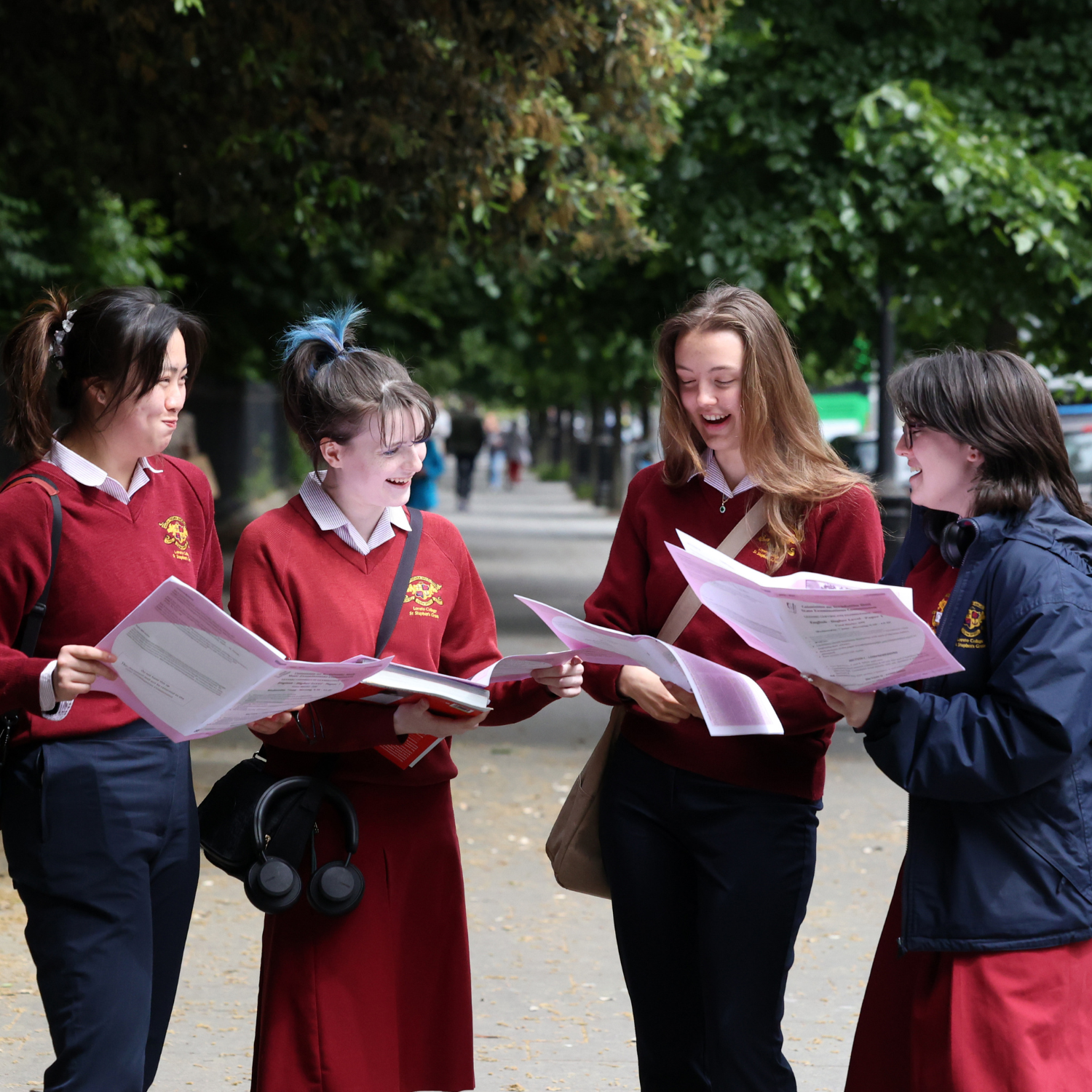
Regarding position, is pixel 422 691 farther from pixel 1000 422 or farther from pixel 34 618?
pixel 1000 422

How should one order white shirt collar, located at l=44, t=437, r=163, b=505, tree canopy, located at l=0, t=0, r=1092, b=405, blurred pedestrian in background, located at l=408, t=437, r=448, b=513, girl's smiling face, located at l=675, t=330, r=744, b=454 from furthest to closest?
blurred pedestrian in background, located at l=408, t=437, r=448, b=513 → tree canopy, located at l=0, t=0, r=1092, b=405 → girl's smiling face, located at l=675, t=330, r=744, b=454 → white shirt collar, located at l=44, t=437, r=163, b=505

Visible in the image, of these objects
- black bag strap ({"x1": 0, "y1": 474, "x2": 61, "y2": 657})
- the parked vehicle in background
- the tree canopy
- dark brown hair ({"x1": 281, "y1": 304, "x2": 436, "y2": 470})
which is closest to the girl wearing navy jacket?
dark brown hair ({"x1": 281, "y1": 304, "x2": 436, "y2": 470})

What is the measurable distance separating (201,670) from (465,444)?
27245mm

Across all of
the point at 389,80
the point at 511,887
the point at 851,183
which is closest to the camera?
the point at 511,887

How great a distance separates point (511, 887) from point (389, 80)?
5054 millimetres

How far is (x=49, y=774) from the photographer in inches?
114

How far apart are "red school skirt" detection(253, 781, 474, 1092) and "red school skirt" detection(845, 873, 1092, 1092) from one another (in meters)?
0.92

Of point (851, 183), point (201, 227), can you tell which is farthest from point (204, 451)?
point (851, 183)

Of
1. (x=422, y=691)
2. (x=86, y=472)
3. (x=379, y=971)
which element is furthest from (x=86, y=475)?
(x=379, y=971)

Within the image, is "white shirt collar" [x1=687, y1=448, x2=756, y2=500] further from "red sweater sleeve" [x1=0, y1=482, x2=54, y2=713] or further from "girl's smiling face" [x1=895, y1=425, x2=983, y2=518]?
"red sweater sleeve" [x1=0, y1=482, x2=54, y2=713]

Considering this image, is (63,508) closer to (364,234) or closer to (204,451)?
(364,234)

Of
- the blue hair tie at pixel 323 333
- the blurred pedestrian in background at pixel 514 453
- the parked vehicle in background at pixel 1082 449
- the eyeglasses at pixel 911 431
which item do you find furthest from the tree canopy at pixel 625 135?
the blurred pedestrian in background at pixel 514 453

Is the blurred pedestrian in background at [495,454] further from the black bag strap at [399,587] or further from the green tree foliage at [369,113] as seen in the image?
the black bag strap at [399,587]

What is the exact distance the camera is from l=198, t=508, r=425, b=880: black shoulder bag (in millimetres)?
2920
